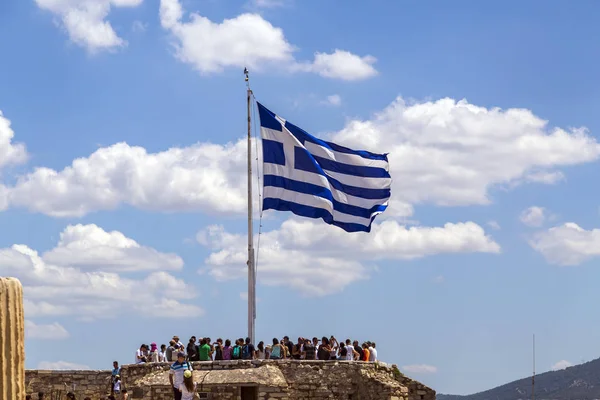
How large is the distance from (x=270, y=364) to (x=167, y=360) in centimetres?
352

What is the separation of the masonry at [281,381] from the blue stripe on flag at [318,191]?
181 inches

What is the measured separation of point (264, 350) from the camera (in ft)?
99.0

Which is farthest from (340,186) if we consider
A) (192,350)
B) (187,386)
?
(187,386)

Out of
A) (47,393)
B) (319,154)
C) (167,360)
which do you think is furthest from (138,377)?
(319,154)

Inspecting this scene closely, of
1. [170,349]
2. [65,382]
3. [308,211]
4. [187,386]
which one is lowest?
[187,386]

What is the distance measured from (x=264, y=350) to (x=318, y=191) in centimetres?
504

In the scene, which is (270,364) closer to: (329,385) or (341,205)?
(329,385)

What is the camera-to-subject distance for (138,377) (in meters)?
30.3

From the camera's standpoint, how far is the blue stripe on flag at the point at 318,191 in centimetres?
3042

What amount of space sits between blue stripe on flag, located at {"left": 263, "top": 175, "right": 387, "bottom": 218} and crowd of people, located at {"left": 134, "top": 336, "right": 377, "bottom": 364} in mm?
3985

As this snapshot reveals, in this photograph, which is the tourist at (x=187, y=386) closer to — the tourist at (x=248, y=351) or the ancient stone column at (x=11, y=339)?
the ancient stone column at (x=11, y=339)

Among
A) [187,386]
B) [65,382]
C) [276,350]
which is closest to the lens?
[187,386]

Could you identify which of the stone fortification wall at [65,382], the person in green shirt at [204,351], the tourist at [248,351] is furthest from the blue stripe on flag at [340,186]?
the stone fortification wall at [65,382]

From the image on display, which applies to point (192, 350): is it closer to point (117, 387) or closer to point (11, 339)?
point (117, 387)
